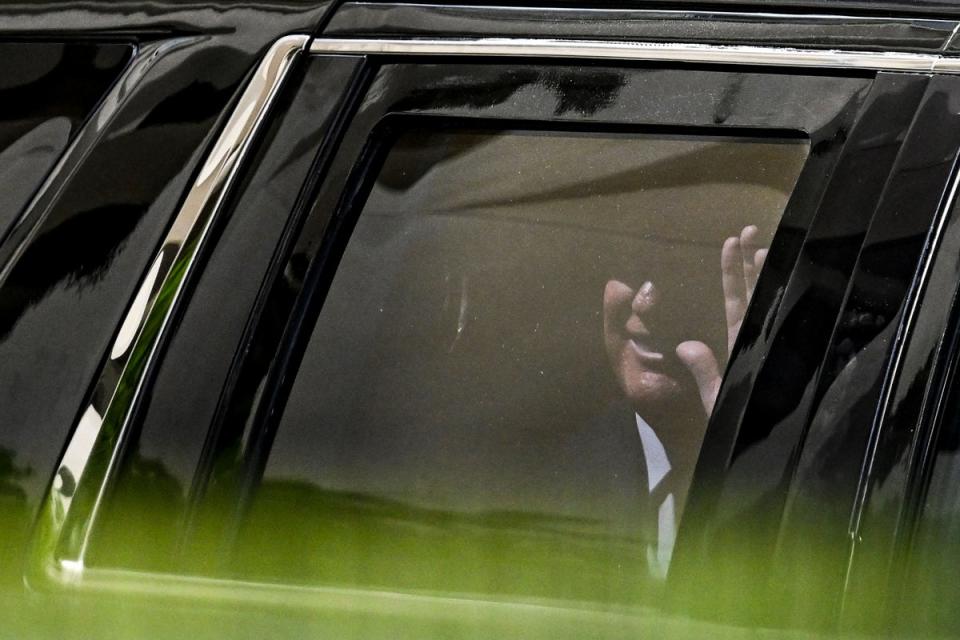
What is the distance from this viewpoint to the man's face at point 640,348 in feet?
4.40

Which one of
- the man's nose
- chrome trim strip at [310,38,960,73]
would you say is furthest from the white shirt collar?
chrome trim strip at [310,38,960,73]

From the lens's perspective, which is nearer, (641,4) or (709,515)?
(709,515)

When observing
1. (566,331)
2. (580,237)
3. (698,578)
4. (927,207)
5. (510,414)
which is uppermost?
(927,207)

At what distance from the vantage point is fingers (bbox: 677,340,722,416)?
131 cm

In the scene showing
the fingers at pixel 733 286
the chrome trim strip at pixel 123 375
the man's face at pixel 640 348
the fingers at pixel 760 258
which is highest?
the fingers at pixel 760 258

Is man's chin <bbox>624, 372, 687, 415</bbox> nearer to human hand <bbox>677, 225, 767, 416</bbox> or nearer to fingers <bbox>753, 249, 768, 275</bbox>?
human hand <bbox>677, 225, 767, 416</bbox>

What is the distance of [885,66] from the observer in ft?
4.42

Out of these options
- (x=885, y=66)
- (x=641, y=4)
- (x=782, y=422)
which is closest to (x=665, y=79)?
(x=641, y=4)

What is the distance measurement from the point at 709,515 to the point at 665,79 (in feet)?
1.69

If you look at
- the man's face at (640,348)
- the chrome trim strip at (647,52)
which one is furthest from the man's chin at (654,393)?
the chrome trim strip at (647,52)

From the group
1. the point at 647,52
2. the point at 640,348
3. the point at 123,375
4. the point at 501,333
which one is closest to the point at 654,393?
the point at 640,348

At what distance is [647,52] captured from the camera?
1408mm

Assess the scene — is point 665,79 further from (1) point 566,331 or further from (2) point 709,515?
(2) point 709,515

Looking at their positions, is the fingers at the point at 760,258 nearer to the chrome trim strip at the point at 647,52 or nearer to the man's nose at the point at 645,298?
the man's nose at the point at 645,298
